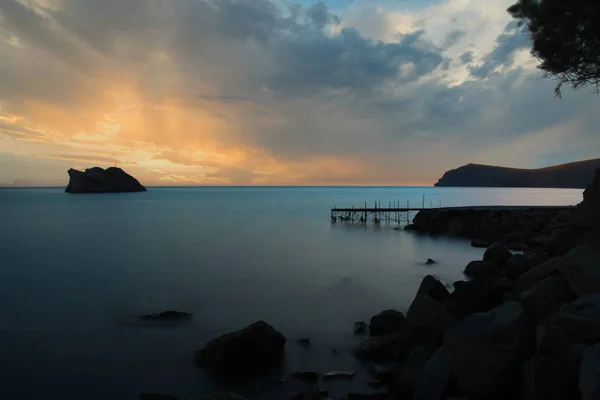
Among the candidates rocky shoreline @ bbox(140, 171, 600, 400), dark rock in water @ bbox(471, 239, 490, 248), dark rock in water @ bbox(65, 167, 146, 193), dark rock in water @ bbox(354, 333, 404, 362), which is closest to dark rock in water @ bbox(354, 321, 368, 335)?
rocky shoreline @ bbox(140, 171, 600, 400)

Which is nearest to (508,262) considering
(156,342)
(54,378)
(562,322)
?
(562,322)

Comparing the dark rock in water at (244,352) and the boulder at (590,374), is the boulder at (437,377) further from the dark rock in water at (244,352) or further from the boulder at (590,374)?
the dark rock in water at (244,352)

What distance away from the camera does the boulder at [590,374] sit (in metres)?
3.81

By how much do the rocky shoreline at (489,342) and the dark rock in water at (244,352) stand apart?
0.02 meters

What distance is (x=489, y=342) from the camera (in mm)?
5488

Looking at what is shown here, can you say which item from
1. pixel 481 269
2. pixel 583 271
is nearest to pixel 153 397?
pixel 583 271

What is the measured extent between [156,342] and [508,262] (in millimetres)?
12803

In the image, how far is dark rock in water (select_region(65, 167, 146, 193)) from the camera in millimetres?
168750

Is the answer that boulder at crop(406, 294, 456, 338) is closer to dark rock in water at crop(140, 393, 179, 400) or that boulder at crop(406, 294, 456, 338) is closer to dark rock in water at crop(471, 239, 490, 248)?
dark rock in water at crop(140, 393, 179, 400)

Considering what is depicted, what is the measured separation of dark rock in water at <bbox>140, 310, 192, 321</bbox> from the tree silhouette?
1533 centimetres

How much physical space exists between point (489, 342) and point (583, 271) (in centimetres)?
270

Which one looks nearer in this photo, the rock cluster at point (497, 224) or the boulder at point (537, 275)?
the boulder at point (537, 275)

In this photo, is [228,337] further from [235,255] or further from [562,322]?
[235,255]

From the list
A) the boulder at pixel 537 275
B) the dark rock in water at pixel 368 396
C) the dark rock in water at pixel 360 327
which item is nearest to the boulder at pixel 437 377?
the dark rock in water at pixel 368 396
